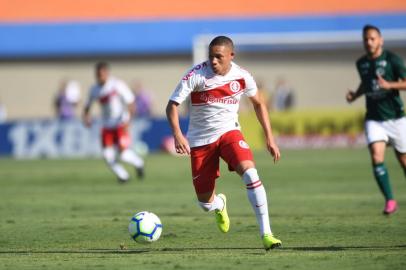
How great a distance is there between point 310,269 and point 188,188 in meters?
10.2

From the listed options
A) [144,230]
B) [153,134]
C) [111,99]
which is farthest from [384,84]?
[153,134]

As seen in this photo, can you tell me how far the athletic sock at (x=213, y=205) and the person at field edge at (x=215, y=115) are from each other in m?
0.18

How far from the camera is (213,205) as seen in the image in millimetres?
10656

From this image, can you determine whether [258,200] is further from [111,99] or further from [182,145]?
[111,99]

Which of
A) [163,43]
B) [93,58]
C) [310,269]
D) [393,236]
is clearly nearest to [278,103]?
[163,43]

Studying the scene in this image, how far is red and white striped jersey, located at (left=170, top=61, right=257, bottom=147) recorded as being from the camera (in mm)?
10055

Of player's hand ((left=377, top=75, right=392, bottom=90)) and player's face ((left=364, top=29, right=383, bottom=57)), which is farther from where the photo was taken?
player's face ((left=364, top=29, right=383, bottom=57))

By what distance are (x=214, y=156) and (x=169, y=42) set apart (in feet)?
100

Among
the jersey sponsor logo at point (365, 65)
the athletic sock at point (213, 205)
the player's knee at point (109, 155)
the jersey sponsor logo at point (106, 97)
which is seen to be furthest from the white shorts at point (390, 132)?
the jersey sponsor logo at point (106, 97)

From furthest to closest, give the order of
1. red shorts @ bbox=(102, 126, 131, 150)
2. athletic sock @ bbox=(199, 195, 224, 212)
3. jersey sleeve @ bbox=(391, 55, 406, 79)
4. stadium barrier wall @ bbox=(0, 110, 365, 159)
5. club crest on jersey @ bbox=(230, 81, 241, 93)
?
stadium barrier wall @ bbox=(0, 110, 365, 159) → red shorts @ bbox=(102, 126, 131, 150) → jersey sleeve @ bbox=(391, 55, 406, 79) → athletic sock @ bbox=(199, 195, 224, 212) → club crest on jersey @ bbox=(230, 81, 241, 93)

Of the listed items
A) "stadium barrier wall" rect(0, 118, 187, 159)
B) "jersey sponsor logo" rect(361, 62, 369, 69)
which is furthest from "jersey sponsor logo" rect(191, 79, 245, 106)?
"stadium barrier wall" rect(0, 118, 187, 159)

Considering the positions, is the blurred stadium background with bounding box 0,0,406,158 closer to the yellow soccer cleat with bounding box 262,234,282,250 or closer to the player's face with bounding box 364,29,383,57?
the player's face with bounding box 364,29,383,57

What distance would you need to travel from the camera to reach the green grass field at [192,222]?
9.02 m

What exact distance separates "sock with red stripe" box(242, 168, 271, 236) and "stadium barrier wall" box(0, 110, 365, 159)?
20.0 m
